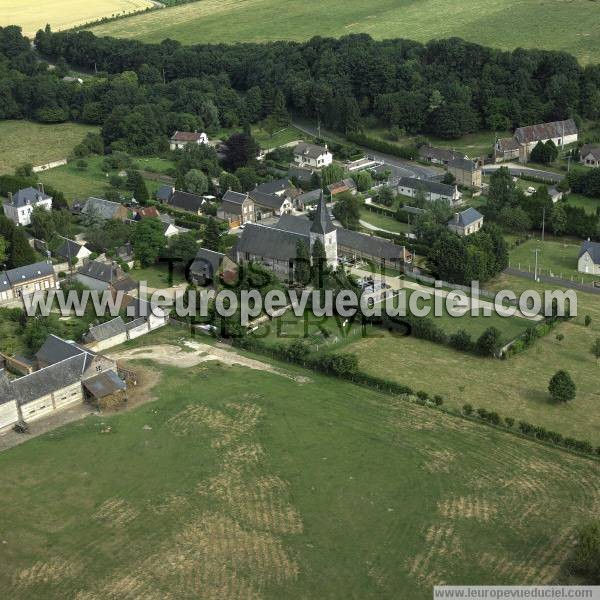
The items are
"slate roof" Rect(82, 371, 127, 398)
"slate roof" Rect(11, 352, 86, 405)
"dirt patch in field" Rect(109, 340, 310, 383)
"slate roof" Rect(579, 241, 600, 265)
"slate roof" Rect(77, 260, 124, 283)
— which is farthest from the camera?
"slate roof" Rect(579, 241, 600, 265)

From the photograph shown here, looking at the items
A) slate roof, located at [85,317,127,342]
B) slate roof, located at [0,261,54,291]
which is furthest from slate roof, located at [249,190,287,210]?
slate roof, located at [85,317,127,342]

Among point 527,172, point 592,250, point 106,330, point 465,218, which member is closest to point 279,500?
point 106,330

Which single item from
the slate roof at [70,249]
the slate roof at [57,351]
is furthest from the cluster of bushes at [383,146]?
the slate roof at [57,351]

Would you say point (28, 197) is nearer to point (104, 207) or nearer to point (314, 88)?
point (104, 207)

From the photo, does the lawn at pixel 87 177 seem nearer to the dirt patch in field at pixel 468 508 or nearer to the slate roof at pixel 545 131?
the slate roof at pixel 545 131

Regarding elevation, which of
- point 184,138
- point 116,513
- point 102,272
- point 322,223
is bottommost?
point 116,513

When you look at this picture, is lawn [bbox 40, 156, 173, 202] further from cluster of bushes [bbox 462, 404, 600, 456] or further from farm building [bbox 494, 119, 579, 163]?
cluster of bushes [bbox 462, 404, 600, 456]

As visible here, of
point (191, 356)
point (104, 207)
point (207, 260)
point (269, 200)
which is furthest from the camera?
point (269, 200)

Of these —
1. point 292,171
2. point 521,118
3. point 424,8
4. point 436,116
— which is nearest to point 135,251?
point 292,171
